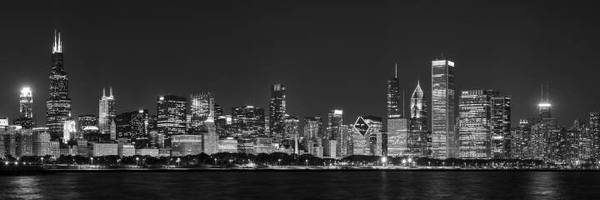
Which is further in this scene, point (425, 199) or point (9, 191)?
point (9, 191)

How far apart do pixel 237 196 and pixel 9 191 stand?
25.6 metres

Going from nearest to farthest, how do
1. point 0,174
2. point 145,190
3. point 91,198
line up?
1. point 91,198
2. point 145,190
3. point 0,174

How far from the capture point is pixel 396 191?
355 feet

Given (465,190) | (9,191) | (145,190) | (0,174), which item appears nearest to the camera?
(9,191)

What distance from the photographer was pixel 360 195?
97.6 metres

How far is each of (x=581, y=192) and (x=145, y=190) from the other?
172ft

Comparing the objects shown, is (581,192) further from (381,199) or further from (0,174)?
(0,174)

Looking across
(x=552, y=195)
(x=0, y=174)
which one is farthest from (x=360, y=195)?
(x=0, y=174)

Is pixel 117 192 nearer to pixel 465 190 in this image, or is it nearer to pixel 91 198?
pixel 91 198

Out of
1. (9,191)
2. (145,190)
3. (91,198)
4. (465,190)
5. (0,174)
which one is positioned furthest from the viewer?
(0,174)

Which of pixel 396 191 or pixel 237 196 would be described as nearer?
pixel 237 196

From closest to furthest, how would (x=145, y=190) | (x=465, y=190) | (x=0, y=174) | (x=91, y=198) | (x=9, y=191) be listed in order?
(x=91, y=198), (x=9, y=191), (x=145, y=190), (x=465, y=190), (x=0, y=174)

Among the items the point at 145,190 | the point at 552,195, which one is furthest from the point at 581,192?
the point at 145,190

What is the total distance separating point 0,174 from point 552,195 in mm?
106443
